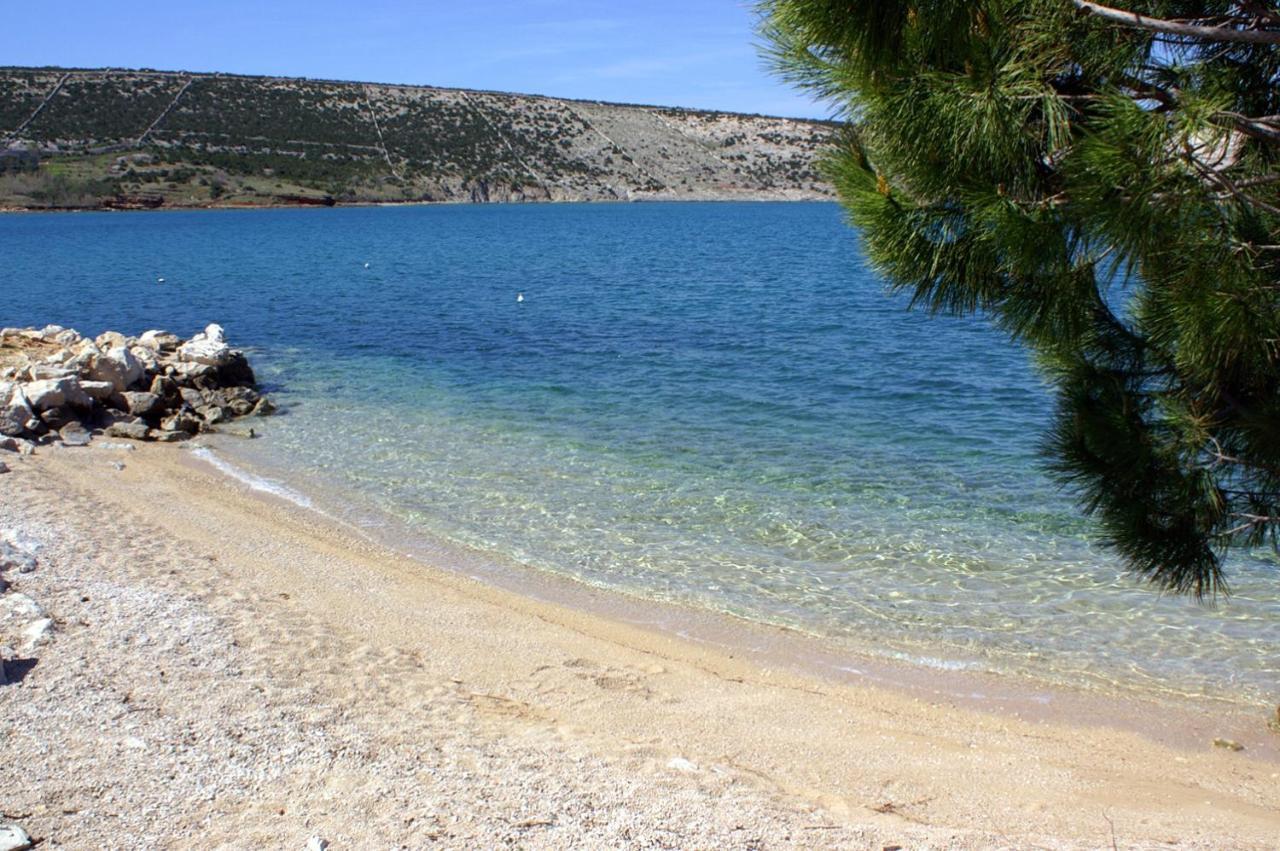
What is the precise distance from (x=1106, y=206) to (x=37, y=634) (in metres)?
5.96

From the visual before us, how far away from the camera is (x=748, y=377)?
60.6ft

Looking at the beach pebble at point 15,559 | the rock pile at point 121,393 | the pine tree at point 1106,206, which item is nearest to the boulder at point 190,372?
the rock pile at point 121,393

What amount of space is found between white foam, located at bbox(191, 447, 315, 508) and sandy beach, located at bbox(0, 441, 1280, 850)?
2695mm

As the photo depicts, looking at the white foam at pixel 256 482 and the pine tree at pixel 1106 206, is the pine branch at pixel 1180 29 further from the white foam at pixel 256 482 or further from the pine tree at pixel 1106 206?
the white foam at pixel 256 482

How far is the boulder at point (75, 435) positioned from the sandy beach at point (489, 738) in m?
4.52

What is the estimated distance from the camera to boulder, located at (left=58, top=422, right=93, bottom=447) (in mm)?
13141

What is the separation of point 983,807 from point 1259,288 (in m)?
2.84

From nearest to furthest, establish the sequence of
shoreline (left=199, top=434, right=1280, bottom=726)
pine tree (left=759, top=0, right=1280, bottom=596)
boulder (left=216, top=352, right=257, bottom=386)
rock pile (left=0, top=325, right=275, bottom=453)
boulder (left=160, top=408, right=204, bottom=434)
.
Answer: pine tree (left=759, top=0, right=1280, bottom=596)
shoreline (left=199, top=434, right=1280, bottom=726)
rock pile (left=0, top=325, right=275, bottom=453)
boulder (left=160, top=408, right=204, bottom=434)
boulder (left=216, top=352, right=257, bottom=386)

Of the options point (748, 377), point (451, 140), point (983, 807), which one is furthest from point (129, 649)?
point (451, 140)

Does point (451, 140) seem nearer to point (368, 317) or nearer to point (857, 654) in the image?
point (368, 317)

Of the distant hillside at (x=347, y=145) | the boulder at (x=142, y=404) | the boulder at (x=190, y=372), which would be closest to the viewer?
the boulder at (x=142, y=404)

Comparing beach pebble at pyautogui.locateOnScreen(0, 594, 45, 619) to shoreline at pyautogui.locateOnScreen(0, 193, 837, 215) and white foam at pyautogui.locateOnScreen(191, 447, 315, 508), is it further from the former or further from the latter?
shoreline at pyautogui.locateOnScreen(0, 193, 837, 215)

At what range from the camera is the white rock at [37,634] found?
19.6 ft

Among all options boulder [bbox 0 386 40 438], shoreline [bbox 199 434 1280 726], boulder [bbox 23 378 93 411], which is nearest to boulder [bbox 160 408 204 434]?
boulder [bbox 23 378 93 411]
